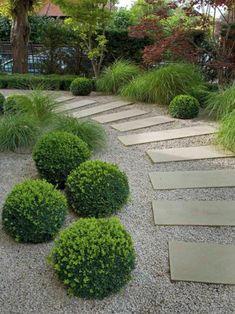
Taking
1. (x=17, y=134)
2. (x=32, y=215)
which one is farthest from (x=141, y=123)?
(x=32, y=215)

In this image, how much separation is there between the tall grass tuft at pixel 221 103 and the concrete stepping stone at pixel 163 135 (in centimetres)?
34

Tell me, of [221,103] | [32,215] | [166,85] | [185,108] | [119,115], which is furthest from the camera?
[166,85]

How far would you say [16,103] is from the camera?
14.6ft

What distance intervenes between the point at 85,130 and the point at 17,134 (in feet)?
2.27

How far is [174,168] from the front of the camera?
3361 millimetres

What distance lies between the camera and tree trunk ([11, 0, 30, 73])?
8.75m

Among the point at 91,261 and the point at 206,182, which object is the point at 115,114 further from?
the point at 91,261

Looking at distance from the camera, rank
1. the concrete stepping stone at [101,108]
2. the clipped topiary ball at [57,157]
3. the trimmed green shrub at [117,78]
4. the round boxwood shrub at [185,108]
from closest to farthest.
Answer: the clipped topiary ball at [57,157]
the round boxwood shrub at [185,108]
the concrete stepping stone at [101,108]
the trimmed green shrub at [117,78]

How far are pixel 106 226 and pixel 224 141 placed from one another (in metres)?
2.28

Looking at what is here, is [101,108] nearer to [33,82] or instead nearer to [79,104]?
[79,104]

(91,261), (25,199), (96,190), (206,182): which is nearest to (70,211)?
(96,190)

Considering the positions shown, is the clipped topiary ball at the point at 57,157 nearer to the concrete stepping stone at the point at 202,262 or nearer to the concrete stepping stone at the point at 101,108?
the concrete stepping stone at the point at 202,262

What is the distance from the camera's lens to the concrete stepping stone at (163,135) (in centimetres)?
419

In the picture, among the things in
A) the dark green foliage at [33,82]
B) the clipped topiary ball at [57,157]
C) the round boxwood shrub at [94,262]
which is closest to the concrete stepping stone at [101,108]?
the dark green foliage at [33,82]
